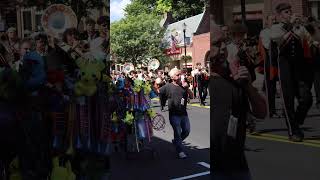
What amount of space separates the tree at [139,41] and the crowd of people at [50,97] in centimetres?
3233

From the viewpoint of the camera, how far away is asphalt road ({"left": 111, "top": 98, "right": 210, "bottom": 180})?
826 centimetres

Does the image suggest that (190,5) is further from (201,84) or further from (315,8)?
(201,84)

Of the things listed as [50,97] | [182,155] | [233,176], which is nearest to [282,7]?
[233,176]

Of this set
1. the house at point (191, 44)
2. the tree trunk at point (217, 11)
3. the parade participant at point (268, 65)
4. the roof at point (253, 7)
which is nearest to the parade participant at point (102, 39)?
the tree trunk at point (217, 11)

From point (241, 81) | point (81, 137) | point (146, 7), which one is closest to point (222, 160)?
point (241, 81)

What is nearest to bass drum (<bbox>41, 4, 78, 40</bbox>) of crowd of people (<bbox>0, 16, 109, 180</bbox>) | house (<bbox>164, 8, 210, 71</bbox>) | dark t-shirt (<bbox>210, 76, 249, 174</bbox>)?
crowd of people (<bbox>0, 16, 109, 180</bbox>)

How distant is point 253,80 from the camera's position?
4.15 m

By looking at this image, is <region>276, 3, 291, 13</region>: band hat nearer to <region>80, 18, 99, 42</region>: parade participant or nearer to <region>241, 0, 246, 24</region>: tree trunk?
<region>241, 0, 246, 24</region>: tree trunk

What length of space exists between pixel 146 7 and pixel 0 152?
204 feet

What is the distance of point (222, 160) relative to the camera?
A: 167 inches

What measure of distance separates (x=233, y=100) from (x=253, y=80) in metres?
0.23

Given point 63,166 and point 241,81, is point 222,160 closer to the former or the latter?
point 241,81

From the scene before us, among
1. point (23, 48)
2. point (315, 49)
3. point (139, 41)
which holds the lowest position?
point (315, 49)

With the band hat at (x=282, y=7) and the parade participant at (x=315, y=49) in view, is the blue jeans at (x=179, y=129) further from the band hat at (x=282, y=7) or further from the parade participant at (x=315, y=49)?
the band hat at (x=282, y=7)
